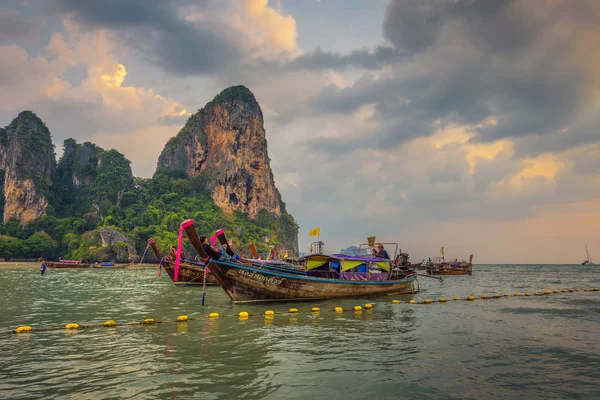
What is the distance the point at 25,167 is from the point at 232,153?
2580 inches

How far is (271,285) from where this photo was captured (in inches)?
728

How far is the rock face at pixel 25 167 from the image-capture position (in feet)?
340

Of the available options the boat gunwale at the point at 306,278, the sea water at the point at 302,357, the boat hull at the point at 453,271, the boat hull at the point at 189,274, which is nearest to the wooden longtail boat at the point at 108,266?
the boat hull at the point at 189,274

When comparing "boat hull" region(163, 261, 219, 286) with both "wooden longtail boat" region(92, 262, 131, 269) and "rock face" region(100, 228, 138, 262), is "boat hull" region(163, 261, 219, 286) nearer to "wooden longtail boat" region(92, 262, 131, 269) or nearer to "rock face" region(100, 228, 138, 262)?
"wooden longtail boat" region(92, 262, 131, 269)

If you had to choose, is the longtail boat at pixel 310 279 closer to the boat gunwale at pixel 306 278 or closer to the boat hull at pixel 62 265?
the boat gunwale at pixel 306 278

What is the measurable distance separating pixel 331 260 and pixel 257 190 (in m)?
124

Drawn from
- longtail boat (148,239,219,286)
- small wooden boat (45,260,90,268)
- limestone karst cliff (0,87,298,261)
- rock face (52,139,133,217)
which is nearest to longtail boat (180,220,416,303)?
longtail boat (148,239,219,286)

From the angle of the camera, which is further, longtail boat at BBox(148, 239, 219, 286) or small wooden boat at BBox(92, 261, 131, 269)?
small wooden boat at BBox(92, 261, 131, 269)

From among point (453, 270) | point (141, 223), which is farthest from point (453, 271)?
point (141, 223)

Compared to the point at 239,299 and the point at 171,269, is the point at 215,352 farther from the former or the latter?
the point at 171,269

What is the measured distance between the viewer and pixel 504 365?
28.9 ft

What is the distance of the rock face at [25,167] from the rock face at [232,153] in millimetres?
51677

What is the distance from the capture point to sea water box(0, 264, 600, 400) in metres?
6.91

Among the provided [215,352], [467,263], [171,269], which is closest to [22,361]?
[215,352]
